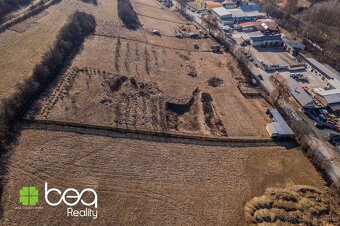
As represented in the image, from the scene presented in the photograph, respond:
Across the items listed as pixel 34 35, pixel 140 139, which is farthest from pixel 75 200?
pixel 34 35

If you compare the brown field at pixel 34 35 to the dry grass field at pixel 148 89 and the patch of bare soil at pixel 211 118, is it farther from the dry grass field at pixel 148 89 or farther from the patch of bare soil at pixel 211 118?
the patch of bare soil at pixel 211 118

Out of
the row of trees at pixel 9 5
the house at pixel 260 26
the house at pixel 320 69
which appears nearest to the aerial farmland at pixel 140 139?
the row of trees at pixel 9 5

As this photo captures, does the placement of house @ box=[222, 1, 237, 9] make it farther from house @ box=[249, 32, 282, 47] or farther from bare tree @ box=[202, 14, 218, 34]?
house @ box=[249, 32, 282, 47]

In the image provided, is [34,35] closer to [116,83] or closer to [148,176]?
[116,83]

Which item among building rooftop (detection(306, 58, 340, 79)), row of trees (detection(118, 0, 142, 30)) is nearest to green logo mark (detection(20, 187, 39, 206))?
row of trees (detection(118, 0, 142, 30))

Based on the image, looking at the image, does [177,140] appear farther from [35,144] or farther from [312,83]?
[312,83]
